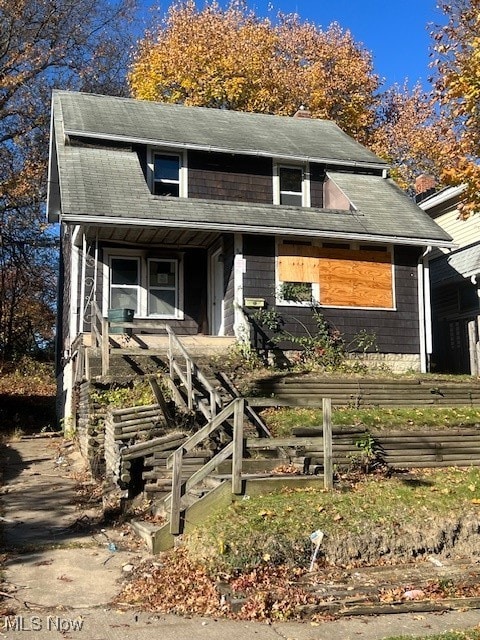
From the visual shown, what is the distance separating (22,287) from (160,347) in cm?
2011

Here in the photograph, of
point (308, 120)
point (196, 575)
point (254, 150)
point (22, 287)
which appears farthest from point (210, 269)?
point (22, 287)

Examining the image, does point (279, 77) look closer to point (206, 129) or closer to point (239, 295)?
point (206, 129)

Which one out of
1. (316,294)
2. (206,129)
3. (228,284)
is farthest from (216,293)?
(206,129)

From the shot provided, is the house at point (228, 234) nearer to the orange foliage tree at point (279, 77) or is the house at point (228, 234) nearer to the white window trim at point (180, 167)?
the white window trim at point (180, 167)

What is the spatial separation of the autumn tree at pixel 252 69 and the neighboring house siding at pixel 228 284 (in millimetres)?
19827

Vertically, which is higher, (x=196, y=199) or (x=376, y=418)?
(x=196, y=199)

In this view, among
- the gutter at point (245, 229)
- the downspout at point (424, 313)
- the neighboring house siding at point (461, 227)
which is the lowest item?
the downspout at point (424, 313)

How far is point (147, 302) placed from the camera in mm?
17969

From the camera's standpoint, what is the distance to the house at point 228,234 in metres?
16.8

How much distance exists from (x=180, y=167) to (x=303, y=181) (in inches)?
146

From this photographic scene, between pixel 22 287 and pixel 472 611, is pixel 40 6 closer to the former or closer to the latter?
pixel 22 287

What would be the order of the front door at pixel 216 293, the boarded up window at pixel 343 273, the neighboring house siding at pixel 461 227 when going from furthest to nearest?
the neighboring house siding at pixel 461 227, the front door at pixel 216 293, the boarded up window at pixel 343 273

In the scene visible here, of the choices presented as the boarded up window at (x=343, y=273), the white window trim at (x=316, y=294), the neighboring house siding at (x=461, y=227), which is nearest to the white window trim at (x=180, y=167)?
the white window trim at (x=316, y=294)

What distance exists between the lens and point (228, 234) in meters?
17.2
